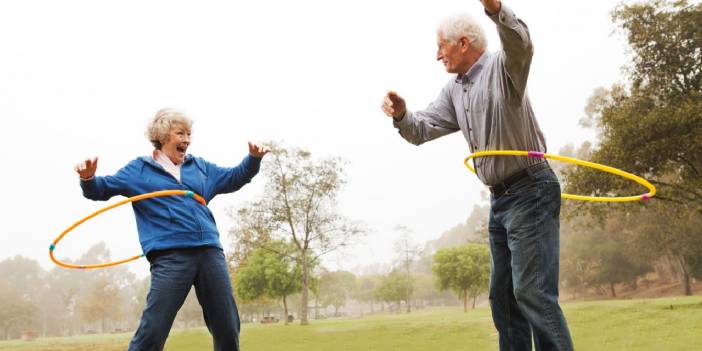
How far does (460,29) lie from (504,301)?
1949 millimetres

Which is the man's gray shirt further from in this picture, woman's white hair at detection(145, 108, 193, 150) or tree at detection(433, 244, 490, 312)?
tree at detection(433, 244, 490, 312)

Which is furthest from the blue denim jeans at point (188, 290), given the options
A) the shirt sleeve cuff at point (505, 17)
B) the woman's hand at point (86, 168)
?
the shirt sleeve cuff at point (505, 17)

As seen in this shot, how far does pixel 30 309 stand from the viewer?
173ft

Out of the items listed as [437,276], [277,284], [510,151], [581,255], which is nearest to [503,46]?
[510,151]

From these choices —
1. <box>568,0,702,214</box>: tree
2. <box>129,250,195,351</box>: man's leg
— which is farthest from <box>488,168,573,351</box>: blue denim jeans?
<box>568,0,702,214</box>: tree

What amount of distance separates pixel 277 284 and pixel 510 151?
104 feet

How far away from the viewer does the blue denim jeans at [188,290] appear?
385 centimetres

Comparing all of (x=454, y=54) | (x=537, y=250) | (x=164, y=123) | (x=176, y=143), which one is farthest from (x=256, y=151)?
(x=537, y=250)

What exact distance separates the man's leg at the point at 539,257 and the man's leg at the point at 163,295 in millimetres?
2342

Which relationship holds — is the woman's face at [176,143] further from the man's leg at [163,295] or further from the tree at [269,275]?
the tree at [269,275]

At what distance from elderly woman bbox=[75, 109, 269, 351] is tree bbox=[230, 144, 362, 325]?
2675 centimetres

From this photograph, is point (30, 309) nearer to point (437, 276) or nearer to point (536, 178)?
point (437, 276)

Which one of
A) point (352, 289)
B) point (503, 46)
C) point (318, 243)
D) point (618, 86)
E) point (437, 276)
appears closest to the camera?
point (503, 46)

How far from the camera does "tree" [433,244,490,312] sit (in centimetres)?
3947
